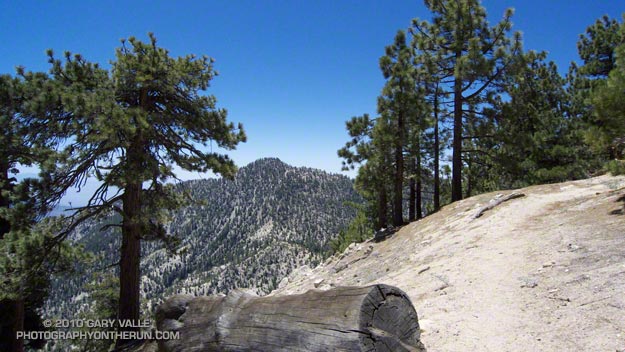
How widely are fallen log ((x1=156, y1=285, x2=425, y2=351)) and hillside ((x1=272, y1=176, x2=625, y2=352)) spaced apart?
223 cm

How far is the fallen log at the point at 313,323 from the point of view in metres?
2.59

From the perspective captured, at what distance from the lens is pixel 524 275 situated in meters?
6.22

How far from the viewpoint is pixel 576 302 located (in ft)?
16.0

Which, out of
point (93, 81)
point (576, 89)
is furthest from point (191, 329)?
point (576, 89)

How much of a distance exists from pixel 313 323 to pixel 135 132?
6604 mm

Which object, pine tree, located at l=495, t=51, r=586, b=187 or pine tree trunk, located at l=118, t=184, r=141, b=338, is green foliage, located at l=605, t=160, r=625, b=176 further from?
pine tree trunk, located at l=118, t=184, r=141, b=338

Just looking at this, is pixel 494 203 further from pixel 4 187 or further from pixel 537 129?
pixel 4 187

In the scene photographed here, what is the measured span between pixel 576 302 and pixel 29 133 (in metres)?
11.1

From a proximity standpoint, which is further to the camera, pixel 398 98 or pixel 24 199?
→ pixel 398 98

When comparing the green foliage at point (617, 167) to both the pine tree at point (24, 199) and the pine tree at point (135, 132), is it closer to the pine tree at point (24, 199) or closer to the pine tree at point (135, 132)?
the pine tree at point (135, 132)

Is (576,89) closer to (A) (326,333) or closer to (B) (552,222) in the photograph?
(B) (552,222)

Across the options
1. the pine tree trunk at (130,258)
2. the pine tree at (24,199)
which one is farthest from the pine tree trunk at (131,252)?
the pine tree at (24,199)

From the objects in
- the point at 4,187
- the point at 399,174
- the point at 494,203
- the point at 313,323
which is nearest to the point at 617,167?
the point at 494,203

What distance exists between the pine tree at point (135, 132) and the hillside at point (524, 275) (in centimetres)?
579
